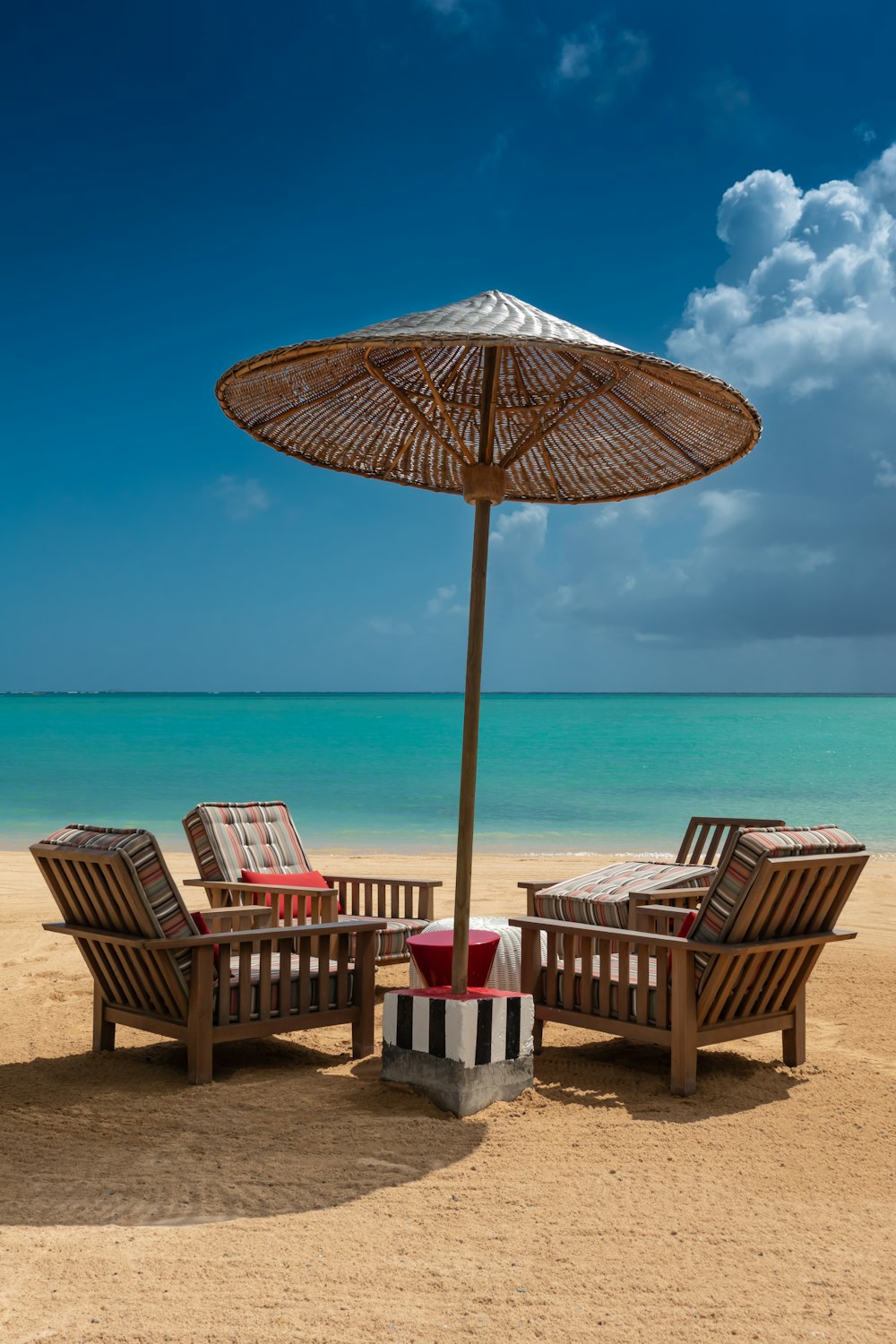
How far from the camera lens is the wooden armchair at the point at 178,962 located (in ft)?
13.0

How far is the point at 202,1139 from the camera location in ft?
11.4

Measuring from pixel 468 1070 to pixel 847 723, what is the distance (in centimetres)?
6637

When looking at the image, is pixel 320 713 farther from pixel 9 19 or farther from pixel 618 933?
pixel 618 933

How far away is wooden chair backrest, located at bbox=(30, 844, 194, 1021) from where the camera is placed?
395 centimetres

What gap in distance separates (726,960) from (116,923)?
224 centimetres

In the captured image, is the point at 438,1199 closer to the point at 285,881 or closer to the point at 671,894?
the point at 671,894

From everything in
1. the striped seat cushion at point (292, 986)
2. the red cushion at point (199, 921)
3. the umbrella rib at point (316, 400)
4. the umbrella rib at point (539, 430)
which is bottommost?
the striped seat cushion at point (292, 986)

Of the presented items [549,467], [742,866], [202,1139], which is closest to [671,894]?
[742,866]

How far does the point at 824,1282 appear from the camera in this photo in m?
2.56

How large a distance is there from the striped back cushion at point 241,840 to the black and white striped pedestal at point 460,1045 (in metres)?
2.15

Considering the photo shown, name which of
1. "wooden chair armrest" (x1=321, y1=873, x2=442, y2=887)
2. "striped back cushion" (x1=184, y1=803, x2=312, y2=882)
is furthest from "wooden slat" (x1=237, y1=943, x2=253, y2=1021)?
"wooden chair armrest" (x1=321, y1=873, x2=442, y2=887)

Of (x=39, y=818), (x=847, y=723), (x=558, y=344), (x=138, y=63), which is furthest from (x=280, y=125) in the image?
(x=847, y=723)

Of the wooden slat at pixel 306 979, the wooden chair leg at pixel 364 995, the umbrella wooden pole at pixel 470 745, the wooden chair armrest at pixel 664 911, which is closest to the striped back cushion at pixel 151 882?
the wooden slat at pixel 306 979

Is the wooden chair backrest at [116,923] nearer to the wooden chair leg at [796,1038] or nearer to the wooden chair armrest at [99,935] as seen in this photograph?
the wooden chair armrest at [99,935]
